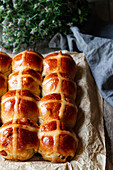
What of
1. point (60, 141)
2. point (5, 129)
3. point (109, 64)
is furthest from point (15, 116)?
point (109, 64)

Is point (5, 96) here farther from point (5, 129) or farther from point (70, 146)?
point (70, 146)

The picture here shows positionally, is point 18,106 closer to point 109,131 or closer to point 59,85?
point 59,85

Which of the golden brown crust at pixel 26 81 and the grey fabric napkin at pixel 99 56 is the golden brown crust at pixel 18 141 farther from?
the grey fabric napkin at pixel 99 56

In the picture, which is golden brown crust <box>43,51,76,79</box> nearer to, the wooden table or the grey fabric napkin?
the grey fabric napkin

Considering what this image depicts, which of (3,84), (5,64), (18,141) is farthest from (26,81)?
(18,141)

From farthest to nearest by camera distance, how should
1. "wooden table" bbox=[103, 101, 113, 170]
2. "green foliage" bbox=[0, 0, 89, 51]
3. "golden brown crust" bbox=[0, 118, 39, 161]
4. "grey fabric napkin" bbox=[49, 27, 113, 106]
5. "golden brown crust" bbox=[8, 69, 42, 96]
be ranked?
"green foliage" bbox=[0, 0, 89, 51] → "grey fabric napkin" bbox=[49, 27, 113, 106] → "golden brown crust" bbox=[8, 69, 42, 96] → "wooden table" bbox=[103, 101, 113, 170] → "golden brown crust" bbox=[0, 118, 39, 161]

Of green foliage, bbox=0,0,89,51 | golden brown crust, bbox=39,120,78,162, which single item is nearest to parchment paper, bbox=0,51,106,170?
golden brown crust, bbox=39,120,78,162
